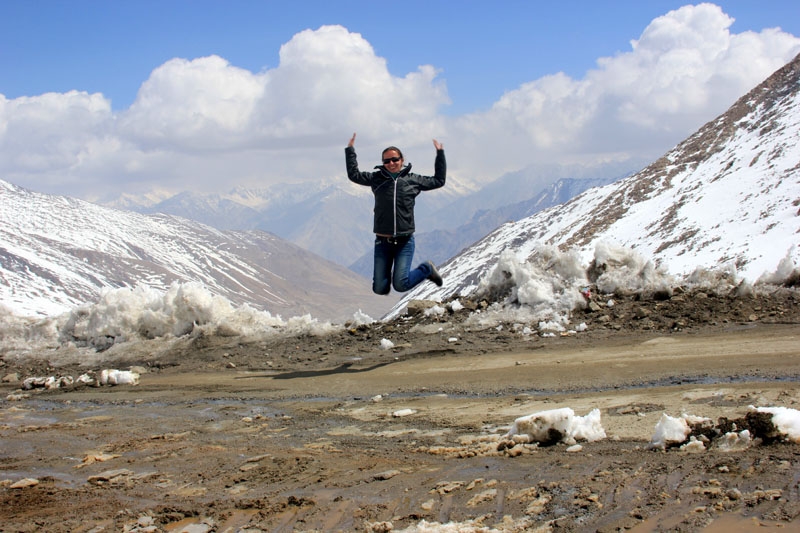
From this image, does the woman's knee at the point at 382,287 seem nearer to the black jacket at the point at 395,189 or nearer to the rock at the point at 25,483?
the black jacket at the point at 395,189

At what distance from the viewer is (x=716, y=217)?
67000 millimetres

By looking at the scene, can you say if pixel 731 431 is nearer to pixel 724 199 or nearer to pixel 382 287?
pixel 382 287

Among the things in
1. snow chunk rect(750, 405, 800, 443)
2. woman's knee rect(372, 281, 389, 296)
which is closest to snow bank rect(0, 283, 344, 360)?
woman's knee rect(372, 281, 389, 296)

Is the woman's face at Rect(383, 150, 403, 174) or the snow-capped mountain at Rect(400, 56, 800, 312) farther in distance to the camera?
the snow-capped mountain at Rect(400, 56, 800, 312)

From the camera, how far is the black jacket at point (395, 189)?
9625 millimetres

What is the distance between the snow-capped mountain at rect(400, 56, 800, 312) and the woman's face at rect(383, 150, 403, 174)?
29.2 meters

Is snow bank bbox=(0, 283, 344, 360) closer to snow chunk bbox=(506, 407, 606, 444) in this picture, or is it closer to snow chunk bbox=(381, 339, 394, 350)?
snow chunk bbox=(381, 339, 394, 350)

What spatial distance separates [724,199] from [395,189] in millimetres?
71006

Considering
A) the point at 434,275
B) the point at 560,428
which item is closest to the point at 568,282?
the point at 434,275

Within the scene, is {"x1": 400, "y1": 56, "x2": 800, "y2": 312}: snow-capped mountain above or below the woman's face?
above

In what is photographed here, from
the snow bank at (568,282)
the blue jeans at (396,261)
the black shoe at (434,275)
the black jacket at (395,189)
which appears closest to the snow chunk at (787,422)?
the black jacket at (395,189)

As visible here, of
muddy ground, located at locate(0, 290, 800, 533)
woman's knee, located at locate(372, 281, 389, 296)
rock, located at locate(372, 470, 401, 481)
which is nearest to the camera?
muddy ground, located at locate(0, 290, 800, 533)

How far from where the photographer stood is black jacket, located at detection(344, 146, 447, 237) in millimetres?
9625

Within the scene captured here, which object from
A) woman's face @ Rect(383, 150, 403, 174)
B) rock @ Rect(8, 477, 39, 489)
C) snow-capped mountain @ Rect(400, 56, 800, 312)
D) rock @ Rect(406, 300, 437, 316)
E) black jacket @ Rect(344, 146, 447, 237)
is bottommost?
rock @ Rect(8, 477, 39, 489)
